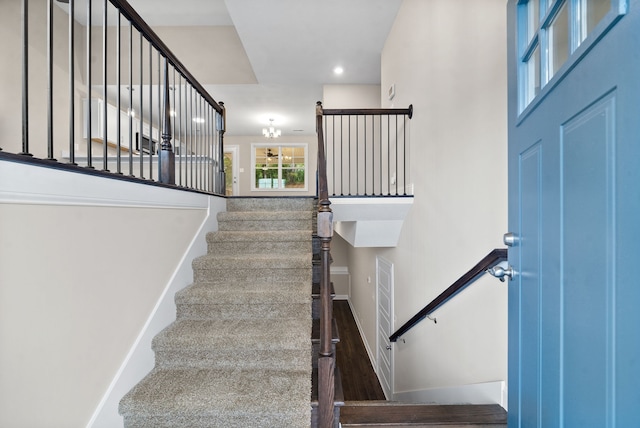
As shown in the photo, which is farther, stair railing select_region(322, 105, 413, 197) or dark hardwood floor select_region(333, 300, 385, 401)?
dark hardwood floor select_region(333, 300, 385, 401)

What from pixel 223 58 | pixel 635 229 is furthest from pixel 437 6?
pixel 223 58

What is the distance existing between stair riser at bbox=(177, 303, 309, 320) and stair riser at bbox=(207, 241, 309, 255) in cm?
64

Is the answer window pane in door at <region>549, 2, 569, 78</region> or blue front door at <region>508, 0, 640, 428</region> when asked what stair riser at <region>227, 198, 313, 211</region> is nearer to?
blue front door at <region>508, 0, 640, 428</region>

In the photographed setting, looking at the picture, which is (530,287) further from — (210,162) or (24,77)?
(210,162)

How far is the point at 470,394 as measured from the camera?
1713mm

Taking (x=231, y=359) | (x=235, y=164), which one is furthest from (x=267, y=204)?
(x=235, y=164)

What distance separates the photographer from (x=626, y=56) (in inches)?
20.9

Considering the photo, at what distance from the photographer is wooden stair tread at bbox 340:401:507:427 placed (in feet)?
4.29

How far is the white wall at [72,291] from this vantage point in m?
0.95

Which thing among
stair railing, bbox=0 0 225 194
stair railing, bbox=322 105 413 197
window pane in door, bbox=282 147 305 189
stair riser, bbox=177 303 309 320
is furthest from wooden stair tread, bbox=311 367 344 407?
window pane in door, bbox=282 147 305 189

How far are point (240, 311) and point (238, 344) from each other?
33cm

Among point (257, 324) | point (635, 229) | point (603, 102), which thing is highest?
point (603, 102)

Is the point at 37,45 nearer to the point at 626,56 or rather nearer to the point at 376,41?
the point at 376,41

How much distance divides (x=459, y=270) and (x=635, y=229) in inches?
60.1
